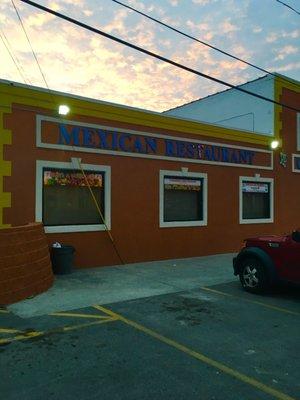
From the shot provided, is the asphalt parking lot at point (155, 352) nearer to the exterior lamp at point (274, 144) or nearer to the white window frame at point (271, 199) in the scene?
the white window frame at point (271, 199)

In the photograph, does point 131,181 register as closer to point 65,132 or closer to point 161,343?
point 65,132

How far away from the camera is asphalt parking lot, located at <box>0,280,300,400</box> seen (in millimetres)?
4371

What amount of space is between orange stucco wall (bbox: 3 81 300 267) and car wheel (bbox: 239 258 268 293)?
4.35 meters

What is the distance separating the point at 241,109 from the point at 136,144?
7.86 metres

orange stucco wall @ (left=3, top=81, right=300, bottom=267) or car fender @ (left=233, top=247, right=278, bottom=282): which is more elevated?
orange stucco wall @ (left=3, top=81, right=300, bottom=267)

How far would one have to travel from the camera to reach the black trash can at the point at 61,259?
1070cm

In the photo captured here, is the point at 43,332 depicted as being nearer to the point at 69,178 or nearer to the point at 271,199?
the point at 69,178

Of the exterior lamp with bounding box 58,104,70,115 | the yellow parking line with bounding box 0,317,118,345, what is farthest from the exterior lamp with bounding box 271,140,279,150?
the yellow parking line with bounding box 0,317,118,345

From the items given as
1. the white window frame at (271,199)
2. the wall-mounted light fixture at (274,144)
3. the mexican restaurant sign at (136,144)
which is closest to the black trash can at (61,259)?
the mexican restaurant sign at (136,144)

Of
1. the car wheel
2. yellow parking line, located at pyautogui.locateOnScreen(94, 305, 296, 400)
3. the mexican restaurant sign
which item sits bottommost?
yellow parking line, located at pyautogui.locateOnScreen(94, 305, 296, 400)

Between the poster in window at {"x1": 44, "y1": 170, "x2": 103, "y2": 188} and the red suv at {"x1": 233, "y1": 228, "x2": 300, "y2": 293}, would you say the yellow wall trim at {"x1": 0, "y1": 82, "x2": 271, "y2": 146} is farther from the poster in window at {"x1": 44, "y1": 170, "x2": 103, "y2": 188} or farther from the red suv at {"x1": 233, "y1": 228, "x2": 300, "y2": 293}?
the red suv at {"x1": 233, "y1": 228, "x2": 300, "y2": 293}

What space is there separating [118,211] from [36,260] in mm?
4087

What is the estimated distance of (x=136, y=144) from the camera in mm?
12844

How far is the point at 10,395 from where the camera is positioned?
4.23 metres
